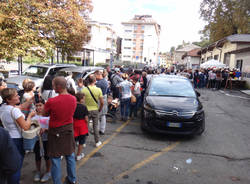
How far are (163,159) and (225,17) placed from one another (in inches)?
1345

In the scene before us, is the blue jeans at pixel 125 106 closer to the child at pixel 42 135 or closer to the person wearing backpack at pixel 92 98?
the person wearing backpack at pixel 92 98

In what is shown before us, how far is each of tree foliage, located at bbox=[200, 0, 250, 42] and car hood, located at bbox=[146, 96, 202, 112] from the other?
2932 centimetres

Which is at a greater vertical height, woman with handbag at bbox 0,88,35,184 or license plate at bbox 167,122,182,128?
woman with handbag at bbox 0,88,35,184

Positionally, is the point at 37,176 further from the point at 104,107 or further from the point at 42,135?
the point at 104,107

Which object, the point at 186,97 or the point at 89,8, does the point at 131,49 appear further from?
the point at 186,97

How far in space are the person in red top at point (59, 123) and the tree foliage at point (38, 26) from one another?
8110 mm

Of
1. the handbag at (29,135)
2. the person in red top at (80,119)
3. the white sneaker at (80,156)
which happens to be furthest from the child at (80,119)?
the handbag at (29,135)

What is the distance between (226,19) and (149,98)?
106 ft

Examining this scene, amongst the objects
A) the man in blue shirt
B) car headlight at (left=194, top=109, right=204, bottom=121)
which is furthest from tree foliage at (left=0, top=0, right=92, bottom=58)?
car headlight at (left=194, top=109, right=204, bottom=121)

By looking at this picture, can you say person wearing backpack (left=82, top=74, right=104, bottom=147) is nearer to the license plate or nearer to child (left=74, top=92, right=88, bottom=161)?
child (left=74, top=92, right=88, bottom=161)

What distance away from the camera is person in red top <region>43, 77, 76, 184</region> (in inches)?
116

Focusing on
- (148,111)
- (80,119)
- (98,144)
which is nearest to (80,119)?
(80,119)

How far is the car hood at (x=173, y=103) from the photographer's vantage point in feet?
18.6

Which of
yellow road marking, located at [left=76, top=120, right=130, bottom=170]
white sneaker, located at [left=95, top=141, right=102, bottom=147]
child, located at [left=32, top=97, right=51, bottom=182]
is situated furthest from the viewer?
white sneaker, located at [left=95, top=141, right=102, bottom=147]
